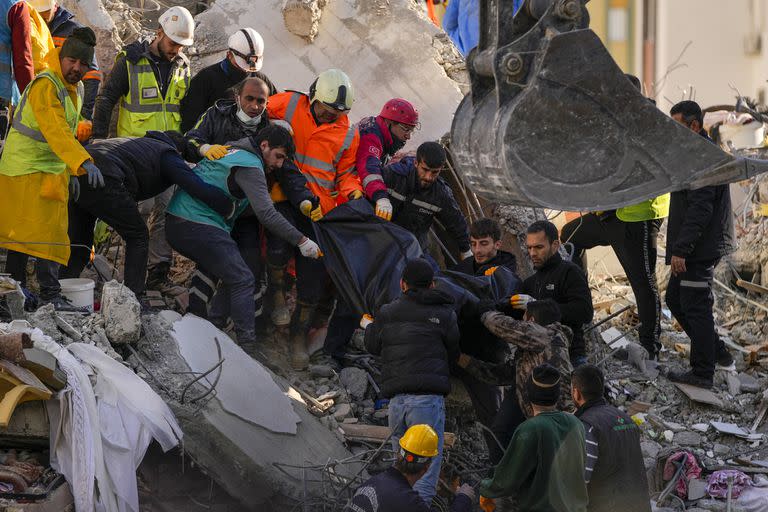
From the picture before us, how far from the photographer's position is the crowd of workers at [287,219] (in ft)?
22.9

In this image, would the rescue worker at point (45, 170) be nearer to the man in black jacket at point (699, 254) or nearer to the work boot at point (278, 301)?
the work boot at point (278, 301)

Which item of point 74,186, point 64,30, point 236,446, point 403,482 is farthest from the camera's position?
point 64,30

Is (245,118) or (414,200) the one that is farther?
(414,200)

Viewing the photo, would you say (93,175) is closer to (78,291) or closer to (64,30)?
(78,291)

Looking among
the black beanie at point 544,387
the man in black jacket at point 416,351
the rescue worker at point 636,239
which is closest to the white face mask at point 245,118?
the man in black jacket at point 416,351

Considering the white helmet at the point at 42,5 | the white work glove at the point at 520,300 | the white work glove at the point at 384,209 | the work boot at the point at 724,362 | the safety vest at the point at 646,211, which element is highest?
the white helmet at the point at 42,5

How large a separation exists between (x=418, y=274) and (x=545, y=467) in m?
1.57

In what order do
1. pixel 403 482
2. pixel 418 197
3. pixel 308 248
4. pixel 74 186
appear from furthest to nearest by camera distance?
pixel 418 197 → pixel 308 248 → pixel 74 186 → pixel 403 482

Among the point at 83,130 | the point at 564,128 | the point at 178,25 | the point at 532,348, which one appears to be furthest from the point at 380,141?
the point at 564,128

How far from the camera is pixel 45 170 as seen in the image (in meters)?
7.54

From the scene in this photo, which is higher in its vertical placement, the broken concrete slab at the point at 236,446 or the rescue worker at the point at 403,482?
the rescue worker at the point at 403,482

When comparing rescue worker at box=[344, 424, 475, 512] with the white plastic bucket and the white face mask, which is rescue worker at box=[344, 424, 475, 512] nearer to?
the white plastic bucket

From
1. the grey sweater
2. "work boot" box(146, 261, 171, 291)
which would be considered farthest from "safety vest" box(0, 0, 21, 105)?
the grey sweater

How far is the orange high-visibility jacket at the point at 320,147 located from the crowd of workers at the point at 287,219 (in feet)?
0.04
